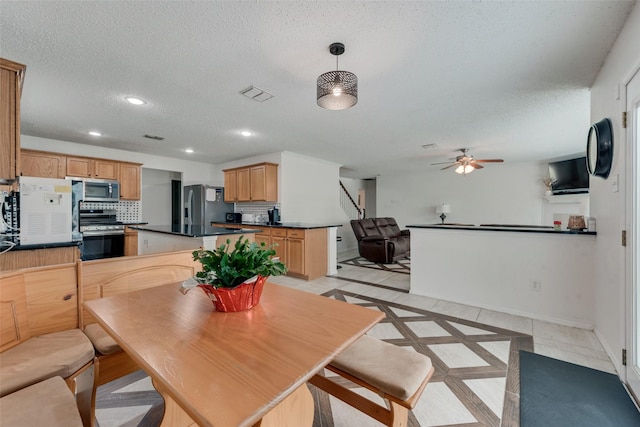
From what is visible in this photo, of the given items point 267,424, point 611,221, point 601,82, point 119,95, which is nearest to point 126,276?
point 267,424

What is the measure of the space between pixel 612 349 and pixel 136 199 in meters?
7.10

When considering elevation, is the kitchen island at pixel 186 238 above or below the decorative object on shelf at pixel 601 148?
below

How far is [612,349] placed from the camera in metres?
2.08

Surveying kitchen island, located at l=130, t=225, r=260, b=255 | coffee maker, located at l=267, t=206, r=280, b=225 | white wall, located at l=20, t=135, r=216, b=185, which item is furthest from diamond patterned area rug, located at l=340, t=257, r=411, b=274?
white wall, located at l=20, t=135, r=216, b=185

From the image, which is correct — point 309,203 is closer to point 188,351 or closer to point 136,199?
point 136,199

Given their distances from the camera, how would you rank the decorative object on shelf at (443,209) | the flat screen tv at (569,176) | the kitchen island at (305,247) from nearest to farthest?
the kitchen island at (305,247)
the flat screen tv at (569,176)
the decorative object on shelf at (443,209)

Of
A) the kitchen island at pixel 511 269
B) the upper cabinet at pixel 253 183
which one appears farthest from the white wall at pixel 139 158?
the kitchen island at pixel 511 269

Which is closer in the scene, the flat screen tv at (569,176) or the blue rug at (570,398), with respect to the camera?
the blue rug at (570,398)

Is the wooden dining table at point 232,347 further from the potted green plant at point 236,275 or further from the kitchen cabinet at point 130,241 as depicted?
the kitchen cabinet at point 130,241

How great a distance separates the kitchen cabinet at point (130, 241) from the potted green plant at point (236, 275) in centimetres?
496

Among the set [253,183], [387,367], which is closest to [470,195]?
[253,183]

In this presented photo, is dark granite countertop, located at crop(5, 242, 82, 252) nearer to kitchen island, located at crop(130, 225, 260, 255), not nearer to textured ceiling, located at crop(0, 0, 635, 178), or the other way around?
kitchen island, located at crop(130, 225, 260, 255)

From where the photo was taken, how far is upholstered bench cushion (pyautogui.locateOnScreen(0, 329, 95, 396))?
44.9 inches

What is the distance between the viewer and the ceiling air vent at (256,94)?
8.79 ft
